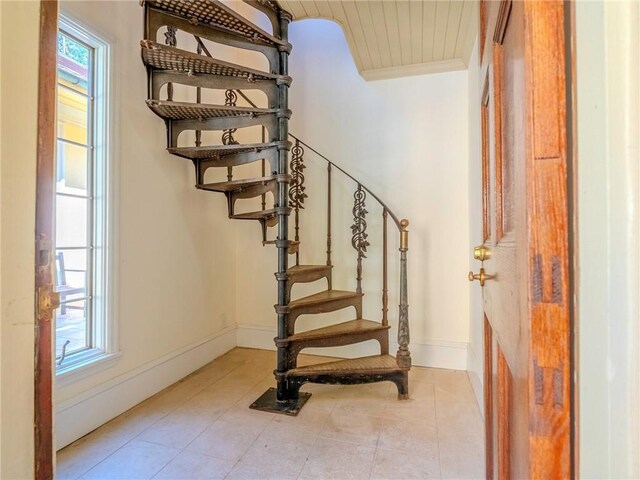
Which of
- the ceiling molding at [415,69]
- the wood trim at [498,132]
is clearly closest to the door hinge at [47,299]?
the wood trim at [498,132]

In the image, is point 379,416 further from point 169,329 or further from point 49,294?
point 49,294

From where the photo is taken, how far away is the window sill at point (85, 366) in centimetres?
165

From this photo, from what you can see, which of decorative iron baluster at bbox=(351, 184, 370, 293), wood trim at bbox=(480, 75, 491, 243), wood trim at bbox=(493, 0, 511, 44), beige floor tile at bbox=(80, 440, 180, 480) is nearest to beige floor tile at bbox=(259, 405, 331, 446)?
beige floor tile at bbox=(80, 440, 180, 480)

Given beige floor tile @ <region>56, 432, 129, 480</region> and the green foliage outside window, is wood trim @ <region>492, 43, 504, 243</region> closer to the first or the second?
beige floor tile @ <region>56, 432, 129, 480</region>

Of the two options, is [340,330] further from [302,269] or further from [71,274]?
[71,274]

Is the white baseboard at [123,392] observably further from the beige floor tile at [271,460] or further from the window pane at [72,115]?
the window pane at [72,115]

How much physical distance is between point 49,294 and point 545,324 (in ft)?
2.63

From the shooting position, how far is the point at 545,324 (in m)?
0.41

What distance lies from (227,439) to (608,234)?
1.94 meters

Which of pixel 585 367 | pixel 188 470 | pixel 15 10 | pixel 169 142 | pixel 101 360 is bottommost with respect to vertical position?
pixel 188 470

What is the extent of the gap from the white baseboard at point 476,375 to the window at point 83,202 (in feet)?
7.46

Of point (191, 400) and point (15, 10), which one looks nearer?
point (15, 10)

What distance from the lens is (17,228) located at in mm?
534

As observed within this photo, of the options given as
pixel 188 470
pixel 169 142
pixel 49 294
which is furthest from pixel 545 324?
pixel 169 142
